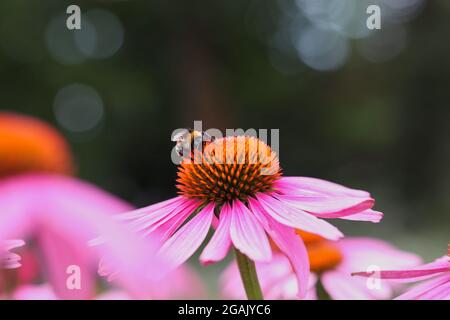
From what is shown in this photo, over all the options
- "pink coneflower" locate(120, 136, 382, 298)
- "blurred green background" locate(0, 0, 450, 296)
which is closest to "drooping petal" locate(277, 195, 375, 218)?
"pink coneflower" locate(120, 136, 382, 298)

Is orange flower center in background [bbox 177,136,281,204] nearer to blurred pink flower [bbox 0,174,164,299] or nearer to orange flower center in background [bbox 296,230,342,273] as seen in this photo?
blurred pink flower [bbox 0,174,164,299]

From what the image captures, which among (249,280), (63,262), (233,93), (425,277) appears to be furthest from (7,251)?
(233,93)

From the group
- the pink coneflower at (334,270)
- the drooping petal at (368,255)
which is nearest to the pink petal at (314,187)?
the pink coneflower at (334,270)

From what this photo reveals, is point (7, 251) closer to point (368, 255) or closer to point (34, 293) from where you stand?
point (34, 293)

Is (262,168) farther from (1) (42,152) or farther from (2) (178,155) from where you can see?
(1) (42,152)

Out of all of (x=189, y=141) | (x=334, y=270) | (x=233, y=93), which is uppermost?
(x=233, y=93)
